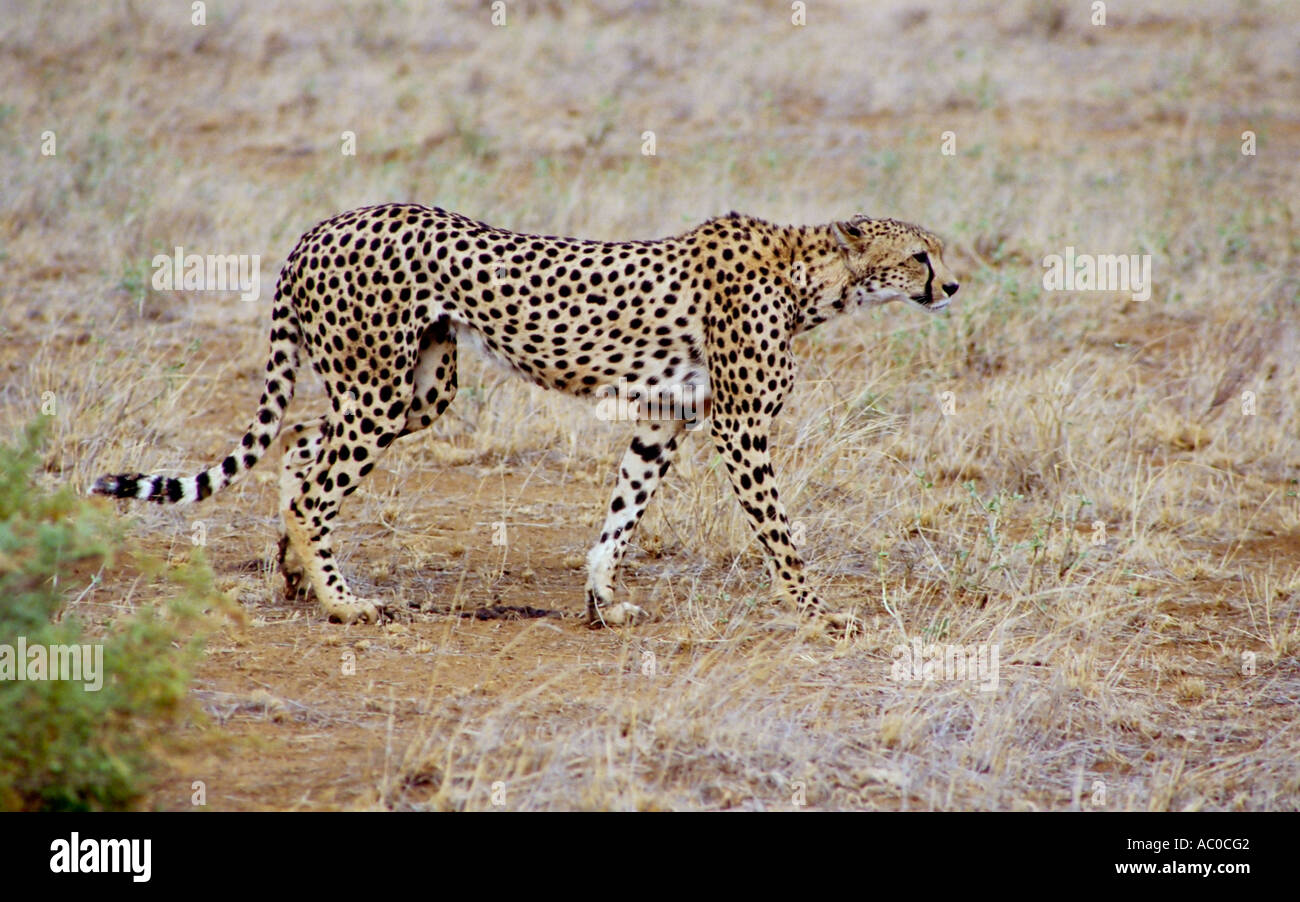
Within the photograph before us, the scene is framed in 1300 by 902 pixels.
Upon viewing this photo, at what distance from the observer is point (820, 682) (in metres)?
4.94

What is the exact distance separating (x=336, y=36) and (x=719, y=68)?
3.86m

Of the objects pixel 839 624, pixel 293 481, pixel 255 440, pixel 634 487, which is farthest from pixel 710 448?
pixel 255 440

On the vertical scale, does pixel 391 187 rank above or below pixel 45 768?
above

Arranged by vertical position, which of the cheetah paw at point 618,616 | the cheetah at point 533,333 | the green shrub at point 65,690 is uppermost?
the cheetah at point 533,333

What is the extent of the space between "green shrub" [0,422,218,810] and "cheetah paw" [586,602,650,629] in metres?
2.06

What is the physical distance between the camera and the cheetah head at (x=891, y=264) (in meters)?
5.69

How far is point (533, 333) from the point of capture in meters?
5.45

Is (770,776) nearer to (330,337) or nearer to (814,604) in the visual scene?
(814,604)

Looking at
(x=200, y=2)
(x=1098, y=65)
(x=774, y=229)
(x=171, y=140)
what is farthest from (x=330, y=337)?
(x=1098, y=65)

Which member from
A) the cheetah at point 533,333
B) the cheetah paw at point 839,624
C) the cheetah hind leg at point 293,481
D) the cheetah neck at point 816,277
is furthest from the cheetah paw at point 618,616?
the cheetah neck at point 816,277

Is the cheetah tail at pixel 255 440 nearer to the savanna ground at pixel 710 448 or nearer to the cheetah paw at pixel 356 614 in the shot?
the savanna ground at pixel 710 448

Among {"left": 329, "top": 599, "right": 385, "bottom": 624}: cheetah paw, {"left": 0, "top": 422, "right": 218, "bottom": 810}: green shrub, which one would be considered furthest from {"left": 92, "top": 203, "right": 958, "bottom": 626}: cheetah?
{"left": 0, "top": 422, "right": 218, "bottom": 810}: green shrub

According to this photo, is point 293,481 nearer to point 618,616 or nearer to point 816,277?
point 618,616

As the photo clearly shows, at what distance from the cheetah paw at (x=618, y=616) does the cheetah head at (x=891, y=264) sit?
1.42 m
